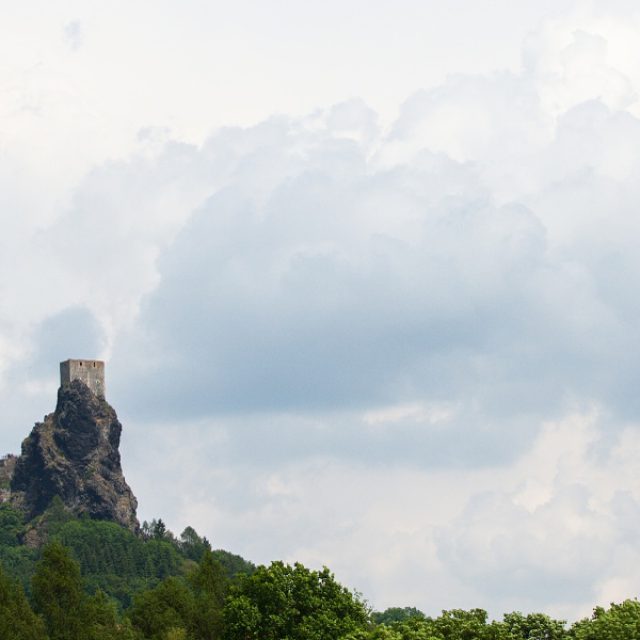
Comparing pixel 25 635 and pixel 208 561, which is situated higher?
pixel 208 561

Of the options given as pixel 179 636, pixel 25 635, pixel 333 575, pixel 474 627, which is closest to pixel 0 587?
pixel 25 635

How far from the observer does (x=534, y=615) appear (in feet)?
427

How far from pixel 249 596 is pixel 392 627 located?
12.6 m

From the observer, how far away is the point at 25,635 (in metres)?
140

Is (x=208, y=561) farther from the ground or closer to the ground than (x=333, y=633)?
→ farther from the ground

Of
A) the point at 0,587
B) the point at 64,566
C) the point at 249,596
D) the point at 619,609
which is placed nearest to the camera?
the point at 619,609

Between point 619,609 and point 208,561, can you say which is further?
point 208,561

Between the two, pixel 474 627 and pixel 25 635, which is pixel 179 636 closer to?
pixel 25 635

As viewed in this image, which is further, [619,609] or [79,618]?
[79,618]

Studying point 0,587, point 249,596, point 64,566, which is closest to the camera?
point 249,596

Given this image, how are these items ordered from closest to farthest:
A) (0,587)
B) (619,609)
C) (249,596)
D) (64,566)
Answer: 1. (619,609)
2. (249,596)
3. (0,587)
4. (64,566)

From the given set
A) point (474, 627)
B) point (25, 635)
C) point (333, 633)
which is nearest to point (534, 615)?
point (474, 627)

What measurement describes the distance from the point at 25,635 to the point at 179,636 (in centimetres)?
1343

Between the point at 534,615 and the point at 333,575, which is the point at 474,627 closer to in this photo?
the point at 534,615
